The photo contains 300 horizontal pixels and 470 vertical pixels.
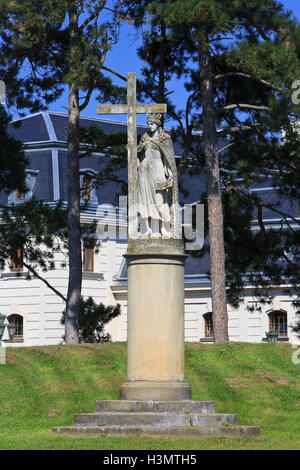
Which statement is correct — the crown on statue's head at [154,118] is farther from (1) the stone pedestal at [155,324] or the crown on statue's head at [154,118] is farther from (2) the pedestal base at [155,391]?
(2) the pedestal base at [155,391]

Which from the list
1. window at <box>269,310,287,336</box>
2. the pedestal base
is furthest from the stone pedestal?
window at <box>269,310,287,336</box>

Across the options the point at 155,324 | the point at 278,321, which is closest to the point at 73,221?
the point at 155,324

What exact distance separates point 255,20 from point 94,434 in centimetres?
1358

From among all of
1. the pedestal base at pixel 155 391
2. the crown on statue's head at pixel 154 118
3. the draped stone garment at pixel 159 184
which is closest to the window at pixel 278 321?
the crown on statue's head at pixel 154 118

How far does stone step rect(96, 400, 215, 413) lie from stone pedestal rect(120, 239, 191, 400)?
215 mm

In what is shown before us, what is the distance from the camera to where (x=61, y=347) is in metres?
19.1

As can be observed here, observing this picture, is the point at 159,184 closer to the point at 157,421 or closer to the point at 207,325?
the point at 157,421

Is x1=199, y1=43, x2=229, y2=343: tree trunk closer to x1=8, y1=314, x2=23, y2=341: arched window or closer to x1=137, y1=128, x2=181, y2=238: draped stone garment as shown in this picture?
x1=137, y1=128, x2=181, y2=238: draped stone garment

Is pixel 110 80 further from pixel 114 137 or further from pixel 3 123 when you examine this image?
pixel 3 123

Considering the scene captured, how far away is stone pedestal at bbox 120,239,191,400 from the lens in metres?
12.8

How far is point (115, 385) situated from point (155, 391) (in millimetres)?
4104

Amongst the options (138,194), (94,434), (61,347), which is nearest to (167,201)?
(138,194)

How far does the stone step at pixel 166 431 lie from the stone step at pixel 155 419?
22 centimetres

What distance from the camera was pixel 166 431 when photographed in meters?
11.8
